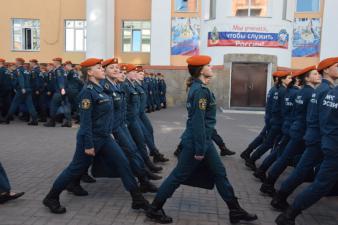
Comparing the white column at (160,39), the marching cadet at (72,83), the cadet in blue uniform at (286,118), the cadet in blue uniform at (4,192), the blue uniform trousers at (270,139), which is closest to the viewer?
the cadet in blue uniform at (4,192)

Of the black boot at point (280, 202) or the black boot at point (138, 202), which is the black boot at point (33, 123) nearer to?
the black boot at point (138, 202)

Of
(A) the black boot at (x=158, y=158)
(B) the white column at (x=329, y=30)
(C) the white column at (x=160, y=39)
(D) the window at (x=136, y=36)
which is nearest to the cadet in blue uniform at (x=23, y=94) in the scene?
(A) the black boot at (x=158, y=158)

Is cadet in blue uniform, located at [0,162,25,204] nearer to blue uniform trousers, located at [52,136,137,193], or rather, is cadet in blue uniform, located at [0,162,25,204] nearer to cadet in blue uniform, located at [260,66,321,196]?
blue uniform trousers, located at [52,136,137,193]

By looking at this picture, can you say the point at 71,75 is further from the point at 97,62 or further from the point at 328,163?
the point at 328,163

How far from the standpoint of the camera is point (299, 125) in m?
5.38

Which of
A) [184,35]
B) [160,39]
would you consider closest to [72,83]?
[160,39]

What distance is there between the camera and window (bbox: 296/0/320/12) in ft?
75.8

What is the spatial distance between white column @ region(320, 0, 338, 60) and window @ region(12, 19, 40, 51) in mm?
17303

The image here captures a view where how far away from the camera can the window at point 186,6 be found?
23.0m

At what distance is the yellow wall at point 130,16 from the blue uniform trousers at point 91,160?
63.8 ft

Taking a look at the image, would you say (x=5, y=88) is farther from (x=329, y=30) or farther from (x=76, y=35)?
(x=329, y=30)

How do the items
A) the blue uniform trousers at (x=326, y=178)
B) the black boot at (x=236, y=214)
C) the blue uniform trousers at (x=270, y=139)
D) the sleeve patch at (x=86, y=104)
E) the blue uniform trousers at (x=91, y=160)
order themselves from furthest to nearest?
the blue uniform trousers at (x=270, y=139) → the blue uniform trousers at (x=91, y=160) → the sleeve patch at (x=86, y=104) → the black boot at (x=236, y=214) → the blue uniform trousers at (x=326, y=178)

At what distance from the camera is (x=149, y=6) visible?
76.9 ft

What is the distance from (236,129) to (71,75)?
5.66 meters
